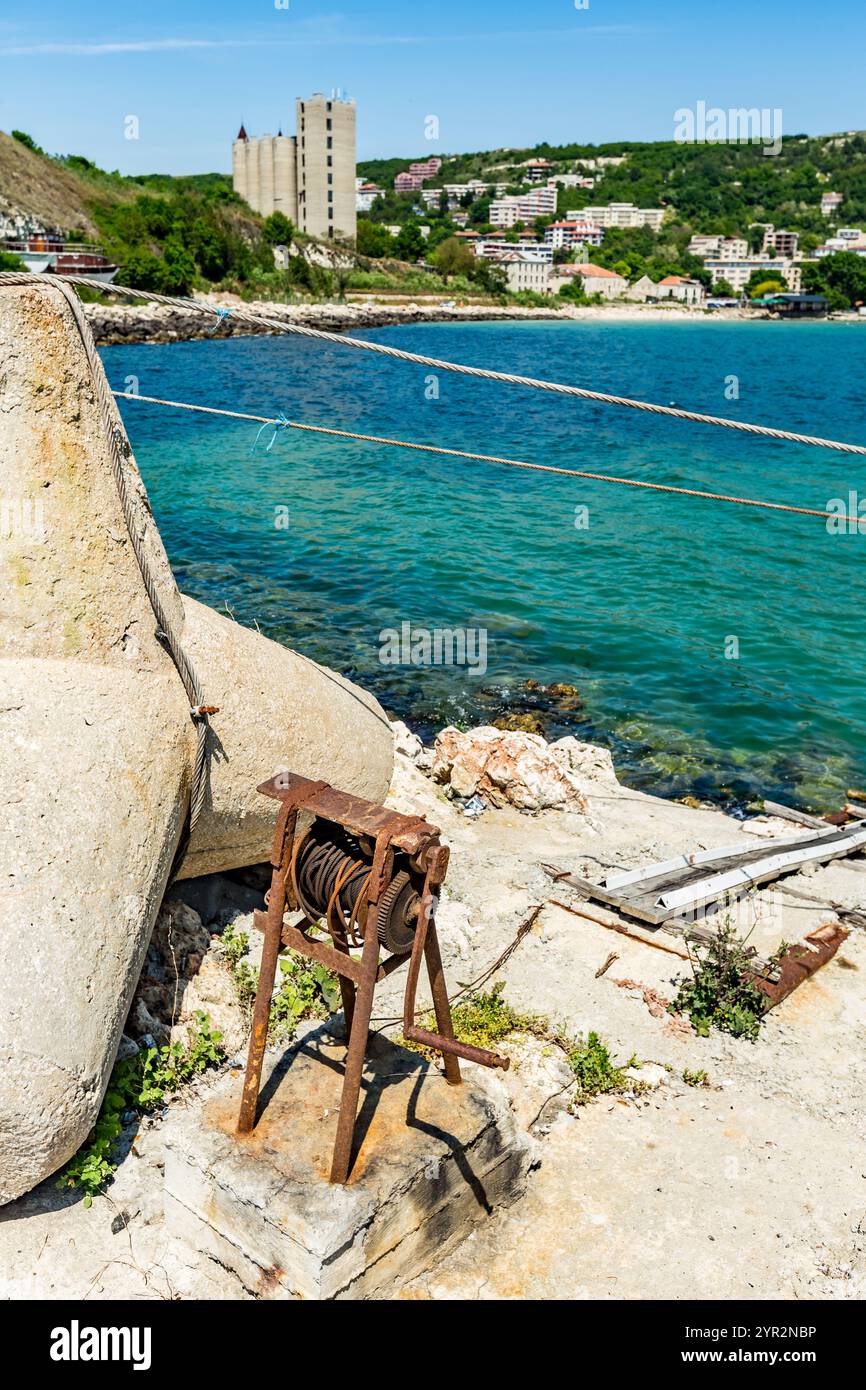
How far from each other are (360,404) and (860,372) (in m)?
44.4

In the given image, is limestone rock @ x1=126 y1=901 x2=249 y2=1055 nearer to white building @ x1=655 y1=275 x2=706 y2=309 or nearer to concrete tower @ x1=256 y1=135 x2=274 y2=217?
concrete tower @ x1=256 y1=135 x2=274 y2=217

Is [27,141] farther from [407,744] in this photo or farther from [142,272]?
[407,744]

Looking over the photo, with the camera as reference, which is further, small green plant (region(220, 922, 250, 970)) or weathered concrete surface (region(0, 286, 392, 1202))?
small green plant (region(220, 922, 250, 970))

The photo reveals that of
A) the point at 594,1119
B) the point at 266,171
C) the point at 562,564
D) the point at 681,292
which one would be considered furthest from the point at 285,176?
the point at 594,1119

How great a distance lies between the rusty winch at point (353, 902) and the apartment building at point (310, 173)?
128 metres

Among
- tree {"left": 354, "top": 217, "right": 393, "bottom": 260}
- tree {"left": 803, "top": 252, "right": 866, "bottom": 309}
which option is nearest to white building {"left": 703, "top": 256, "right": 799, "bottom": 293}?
tree {"left": 803, "top": 252, "right": 866, "bottom": 309}

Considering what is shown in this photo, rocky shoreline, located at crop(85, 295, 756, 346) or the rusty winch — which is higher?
rocky shoreline, located at crop(85, 295, 756, 346)

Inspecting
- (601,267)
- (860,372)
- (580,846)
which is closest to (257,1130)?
(580,846)

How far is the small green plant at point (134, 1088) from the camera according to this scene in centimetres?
551

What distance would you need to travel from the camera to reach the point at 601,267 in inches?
6826

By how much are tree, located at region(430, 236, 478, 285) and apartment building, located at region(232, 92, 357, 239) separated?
14.9 meters

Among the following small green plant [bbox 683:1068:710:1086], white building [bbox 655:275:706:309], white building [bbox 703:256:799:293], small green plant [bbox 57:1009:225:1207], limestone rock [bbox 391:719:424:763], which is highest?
white building [bbox 703:256:799:293]

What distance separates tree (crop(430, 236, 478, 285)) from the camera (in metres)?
139

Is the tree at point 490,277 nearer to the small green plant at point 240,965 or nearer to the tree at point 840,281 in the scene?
the tree at point 840,281
